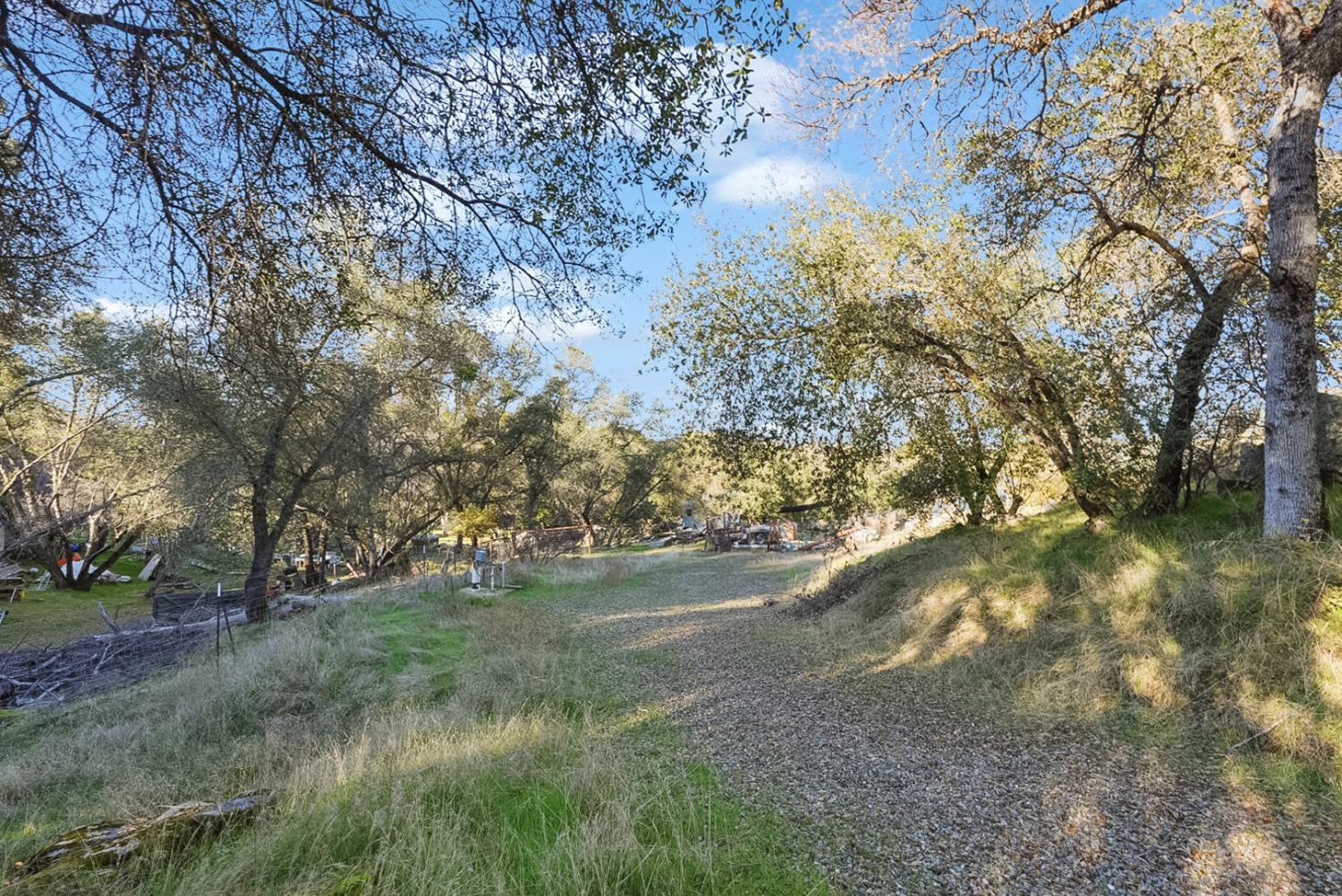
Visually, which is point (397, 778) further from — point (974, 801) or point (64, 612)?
point (64, 612)

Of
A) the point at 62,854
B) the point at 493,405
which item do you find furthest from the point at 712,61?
the point at 493,405

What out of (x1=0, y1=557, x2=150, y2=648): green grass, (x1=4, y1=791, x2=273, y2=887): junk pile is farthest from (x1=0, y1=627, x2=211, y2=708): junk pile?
(x1=4, y1=791, x2=273, y2=887): junk pile

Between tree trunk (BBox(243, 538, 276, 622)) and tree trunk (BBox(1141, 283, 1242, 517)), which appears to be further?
tree trunk (BBox(243, 538, 276, 622))

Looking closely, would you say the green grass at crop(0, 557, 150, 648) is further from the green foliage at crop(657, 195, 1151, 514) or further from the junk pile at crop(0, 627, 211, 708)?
the green foliage at crop(657, 195, 1151, 514)

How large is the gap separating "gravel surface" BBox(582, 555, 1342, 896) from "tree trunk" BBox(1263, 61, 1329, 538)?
2840 millimetres

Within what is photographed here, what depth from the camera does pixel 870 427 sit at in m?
9.40

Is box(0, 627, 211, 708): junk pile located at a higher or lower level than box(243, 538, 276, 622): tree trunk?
lower

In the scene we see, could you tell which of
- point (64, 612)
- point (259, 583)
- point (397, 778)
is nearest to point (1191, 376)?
point (397, 778)

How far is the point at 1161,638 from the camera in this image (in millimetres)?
5090

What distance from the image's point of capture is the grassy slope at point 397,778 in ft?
9.95

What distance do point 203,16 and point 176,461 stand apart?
1332 centimetres

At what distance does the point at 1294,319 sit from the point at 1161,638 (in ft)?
9.73

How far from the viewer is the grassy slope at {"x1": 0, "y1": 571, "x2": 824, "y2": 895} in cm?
303

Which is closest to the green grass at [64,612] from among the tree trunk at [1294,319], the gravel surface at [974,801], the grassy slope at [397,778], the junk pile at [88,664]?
the junk pile at [88,664]
